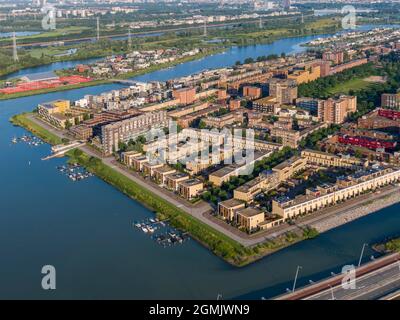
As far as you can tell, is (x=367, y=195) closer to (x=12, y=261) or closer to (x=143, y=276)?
(x=143, y=276)

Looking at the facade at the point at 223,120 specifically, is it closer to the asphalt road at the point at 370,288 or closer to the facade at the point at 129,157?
the facade at the point at 129,157

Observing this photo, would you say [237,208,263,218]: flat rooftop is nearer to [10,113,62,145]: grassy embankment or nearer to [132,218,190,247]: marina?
[132,218,190,247]: marina

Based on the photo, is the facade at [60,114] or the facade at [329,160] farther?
the facade at [60,114]

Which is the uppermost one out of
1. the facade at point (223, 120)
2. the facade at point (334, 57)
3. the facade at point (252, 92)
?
the facade at point (334, 57)

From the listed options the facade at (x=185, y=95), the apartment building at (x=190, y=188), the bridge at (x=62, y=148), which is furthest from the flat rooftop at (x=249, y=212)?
the facade at (x=185, y=95)

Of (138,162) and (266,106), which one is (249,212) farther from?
(266,106)

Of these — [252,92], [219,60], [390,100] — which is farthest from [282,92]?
[219,60]

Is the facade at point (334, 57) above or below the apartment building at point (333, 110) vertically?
above

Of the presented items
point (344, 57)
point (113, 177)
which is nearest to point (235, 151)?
point (113, 177)
